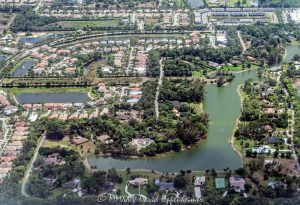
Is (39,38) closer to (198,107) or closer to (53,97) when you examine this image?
(53,97)

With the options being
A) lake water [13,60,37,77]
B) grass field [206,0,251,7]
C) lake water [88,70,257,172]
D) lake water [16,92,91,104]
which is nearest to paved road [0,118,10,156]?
lake water [16,92,91,104]

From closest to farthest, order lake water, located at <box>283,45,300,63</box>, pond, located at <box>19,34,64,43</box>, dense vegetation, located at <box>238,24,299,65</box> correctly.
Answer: dense vegetation, located at <box>238,24,299,65</box>
lake water, located at <box>283,45,300,63</box>
pond, located at <box>19,34,64,43</box>

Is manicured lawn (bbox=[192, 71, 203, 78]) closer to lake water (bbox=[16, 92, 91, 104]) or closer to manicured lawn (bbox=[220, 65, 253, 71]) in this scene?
manicured lawn (bbox=[220, 65, 253, 71])

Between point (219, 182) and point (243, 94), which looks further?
point (243, 94)

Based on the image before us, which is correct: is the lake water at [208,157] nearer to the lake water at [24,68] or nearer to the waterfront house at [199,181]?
the waterfront house at [199,181]

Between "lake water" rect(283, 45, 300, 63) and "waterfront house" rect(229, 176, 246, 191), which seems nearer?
"waterfront house" rect(229, 176, 246, 191)

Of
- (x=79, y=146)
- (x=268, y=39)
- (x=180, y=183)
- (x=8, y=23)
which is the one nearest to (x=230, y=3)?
(x=268, y=39)

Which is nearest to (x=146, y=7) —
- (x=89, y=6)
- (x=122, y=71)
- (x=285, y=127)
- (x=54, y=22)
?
(x=89, y=6)
